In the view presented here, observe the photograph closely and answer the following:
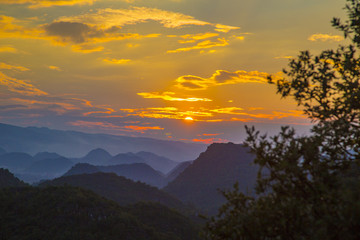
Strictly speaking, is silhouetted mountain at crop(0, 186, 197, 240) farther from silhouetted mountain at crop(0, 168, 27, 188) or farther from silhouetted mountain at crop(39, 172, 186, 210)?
silhouetted mountain at crop(39, 172, 186, 210)

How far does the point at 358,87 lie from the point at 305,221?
36.0ft

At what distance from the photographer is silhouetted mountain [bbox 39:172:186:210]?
132125mm

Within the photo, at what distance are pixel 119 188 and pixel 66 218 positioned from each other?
3181 inches

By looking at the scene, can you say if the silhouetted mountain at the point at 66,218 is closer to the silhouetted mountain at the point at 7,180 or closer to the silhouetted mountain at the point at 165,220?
the silhouetted mountain at the point at 165,220

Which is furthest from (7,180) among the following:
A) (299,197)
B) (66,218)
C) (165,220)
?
(299,197)

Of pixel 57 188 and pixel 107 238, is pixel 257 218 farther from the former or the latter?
pixel 57 188

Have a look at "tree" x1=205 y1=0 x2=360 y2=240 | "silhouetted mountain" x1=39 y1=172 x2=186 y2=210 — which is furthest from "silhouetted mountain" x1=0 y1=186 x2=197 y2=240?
"silhouetted mountain" x1=39 y1=172 x2=186 y2=210

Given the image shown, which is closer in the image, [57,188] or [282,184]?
[282,184]

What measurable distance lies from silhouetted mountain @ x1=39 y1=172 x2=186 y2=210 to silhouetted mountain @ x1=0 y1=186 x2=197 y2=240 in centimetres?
5363

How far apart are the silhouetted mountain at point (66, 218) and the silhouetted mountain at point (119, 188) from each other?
53.6 metres

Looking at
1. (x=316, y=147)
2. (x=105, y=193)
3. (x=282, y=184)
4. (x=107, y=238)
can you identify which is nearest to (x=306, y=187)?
(x=282, y=184)

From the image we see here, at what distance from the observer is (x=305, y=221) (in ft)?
37.9

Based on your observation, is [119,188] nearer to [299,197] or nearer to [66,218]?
[66,218]

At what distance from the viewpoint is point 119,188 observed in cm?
14112
